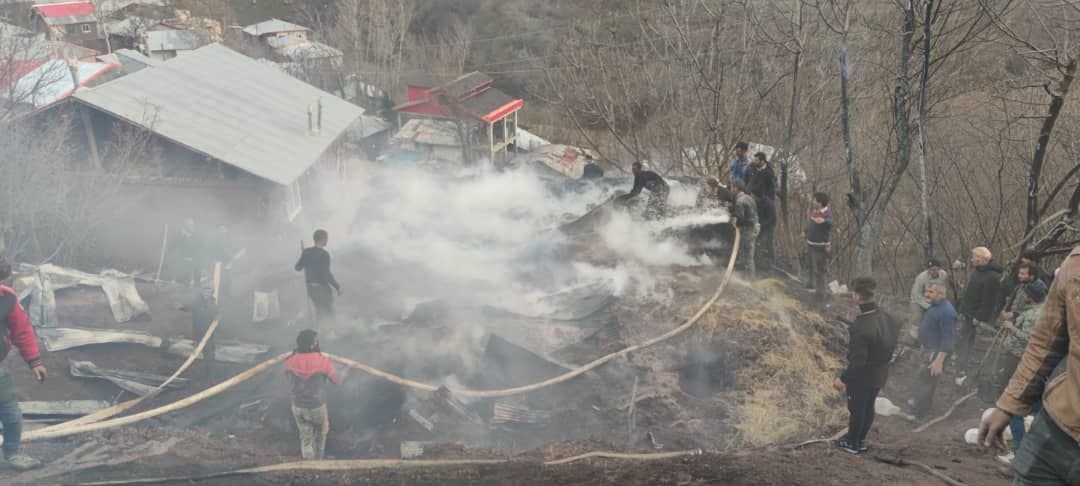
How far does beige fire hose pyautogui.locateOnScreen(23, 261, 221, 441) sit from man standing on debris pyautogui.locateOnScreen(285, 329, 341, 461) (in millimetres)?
2092

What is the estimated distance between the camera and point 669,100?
2239cm

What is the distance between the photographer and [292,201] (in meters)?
16.3

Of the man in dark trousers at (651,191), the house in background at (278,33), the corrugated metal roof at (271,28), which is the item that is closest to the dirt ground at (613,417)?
the man in dark trousers at (651,191)

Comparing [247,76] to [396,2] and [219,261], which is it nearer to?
[219,261]

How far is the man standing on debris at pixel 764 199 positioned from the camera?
10341 mm

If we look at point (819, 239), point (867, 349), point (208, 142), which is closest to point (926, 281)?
point (819, 239)

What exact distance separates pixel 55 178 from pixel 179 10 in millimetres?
61949

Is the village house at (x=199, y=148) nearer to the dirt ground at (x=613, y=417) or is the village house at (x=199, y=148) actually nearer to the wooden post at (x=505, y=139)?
the dirt ground at (x=613, y=417)

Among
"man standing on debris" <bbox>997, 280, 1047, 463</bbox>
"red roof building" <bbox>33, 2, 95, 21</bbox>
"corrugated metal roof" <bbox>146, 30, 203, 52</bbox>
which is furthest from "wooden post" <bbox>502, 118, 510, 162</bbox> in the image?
"red roof building" <bbox>33, 2, 95, 21</bbox>

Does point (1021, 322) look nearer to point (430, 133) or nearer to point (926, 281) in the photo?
point (926, 281)

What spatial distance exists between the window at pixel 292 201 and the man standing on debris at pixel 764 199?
1007 cm

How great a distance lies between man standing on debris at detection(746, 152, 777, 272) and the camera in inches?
407

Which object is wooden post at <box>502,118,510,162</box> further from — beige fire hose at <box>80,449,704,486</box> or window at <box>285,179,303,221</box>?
beige fire hose at <box>80,449,704,486</box>

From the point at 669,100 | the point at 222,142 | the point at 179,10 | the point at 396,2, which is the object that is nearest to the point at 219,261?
the point at 222,142
